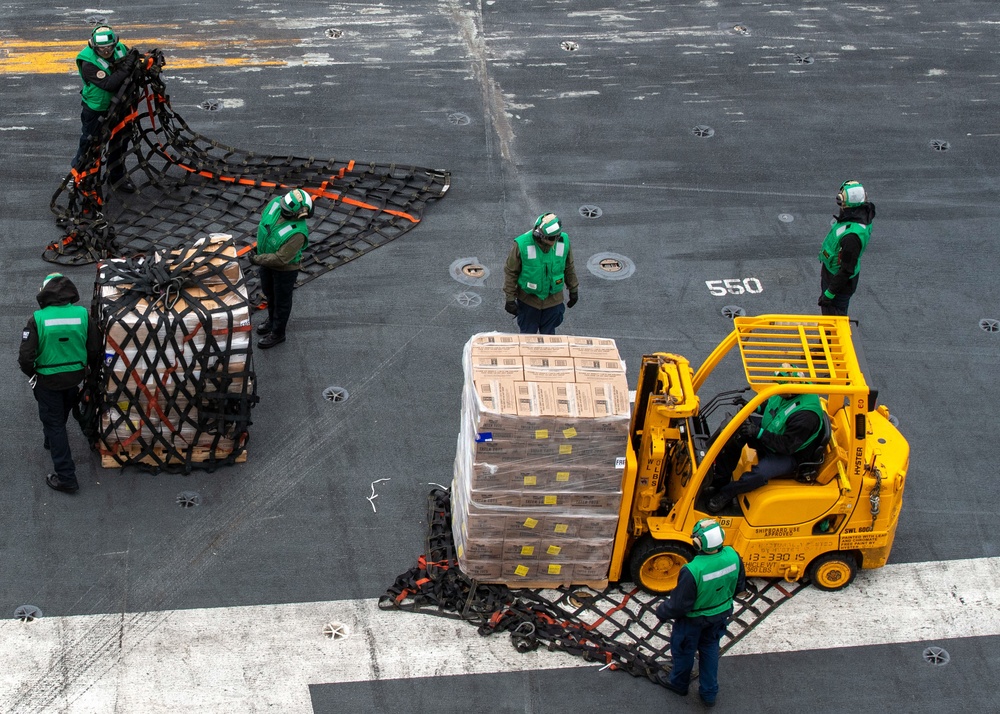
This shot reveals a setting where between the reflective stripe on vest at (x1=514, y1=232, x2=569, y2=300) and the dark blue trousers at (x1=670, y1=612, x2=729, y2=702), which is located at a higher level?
the reflective stripe on vest at (x1=514, y1=232, x2=569, y2=300)

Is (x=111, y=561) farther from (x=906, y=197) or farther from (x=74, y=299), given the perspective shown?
(x=906, y=197)

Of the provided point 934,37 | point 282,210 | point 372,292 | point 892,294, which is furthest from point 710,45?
point 282,210

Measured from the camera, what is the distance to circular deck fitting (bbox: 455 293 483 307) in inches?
492

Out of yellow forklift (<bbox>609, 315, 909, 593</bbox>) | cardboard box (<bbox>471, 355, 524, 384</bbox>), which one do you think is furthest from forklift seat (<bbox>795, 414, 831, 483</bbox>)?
cardboard box (<bbox>471, 355, 524, 384</bbox>)

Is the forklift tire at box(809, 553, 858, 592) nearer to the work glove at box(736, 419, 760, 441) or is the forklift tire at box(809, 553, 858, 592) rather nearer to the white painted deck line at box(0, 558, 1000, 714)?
the white painted deck line at box(0, 558, 1000, 714)

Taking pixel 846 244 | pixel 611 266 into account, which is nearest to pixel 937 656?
pixel 846 244

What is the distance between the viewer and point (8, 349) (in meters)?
11.5

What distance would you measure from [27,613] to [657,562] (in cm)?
480

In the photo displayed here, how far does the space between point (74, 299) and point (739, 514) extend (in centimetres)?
553

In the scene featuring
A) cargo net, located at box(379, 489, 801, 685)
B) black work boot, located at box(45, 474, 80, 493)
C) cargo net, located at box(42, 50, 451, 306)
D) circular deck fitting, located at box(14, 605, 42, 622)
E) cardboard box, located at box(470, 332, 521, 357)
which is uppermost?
cardboard box, located at box(470, 332, 521, 357)

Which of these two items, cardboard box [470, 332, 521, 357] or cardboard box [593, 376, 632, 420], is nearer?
cardboard box [593, 376, 632, 420]

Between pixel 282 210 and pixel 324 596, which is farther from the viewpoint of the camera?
pixel 282 210

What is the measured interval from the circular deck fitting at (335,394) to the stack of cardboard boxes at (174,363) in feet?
3.18

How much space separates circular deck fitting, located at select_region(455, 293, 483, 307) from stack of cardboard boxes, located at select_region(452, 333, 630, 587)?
3106 mm
